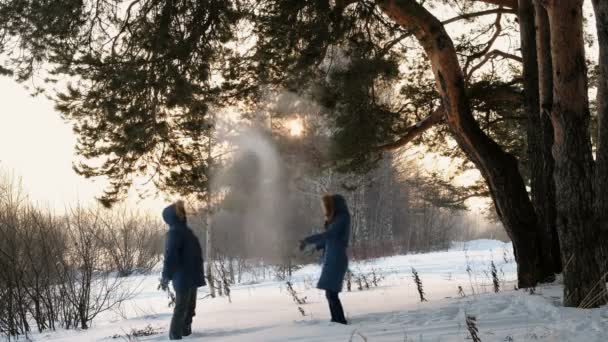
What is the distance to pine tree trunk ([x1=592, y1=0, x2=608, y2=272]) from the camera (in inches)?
211

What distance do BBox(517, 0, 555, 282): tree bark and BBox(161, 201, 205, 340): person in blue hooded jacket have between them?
15.2 ft

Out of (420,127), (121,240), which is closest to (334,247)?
(420,127)

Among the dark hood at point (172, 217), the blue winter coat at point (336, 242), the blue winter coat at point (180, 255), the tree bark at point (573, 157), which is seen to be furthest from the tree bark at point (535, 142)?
the dark hood at point (172, 217)

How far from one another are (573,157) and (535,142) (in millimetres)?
2781

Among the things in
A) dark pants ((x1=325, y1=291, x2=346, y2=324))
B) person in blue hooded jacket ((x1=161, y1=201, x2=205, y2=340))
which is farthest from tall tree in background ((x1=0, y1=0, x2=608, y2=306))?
dark pants ((x1=325, y1=291, x2=346, y2=324))

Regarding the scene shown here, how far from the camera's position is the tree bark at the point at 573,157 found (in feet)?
18.3

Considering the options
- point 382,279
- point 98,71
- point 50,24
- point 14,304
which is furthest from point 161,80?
point 382,279

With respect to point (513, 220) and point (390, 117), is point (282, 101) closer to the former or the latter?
point (390, 117)

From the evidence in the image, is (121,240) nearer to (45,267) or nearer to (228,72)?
(45,267)

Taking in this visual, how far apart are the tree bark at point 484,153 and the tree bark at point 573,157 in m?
1.97

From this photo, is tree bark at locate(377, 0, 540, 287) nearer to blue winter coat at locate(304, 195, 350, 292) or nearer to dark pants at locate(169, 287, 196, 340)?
blue winter coat at locate(304, 195, 350, 292)

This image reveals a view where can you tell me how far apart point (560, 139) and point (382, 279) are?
944cm

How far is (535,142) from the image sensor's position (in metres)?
8.31

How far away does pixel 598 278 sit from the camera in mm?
5527
